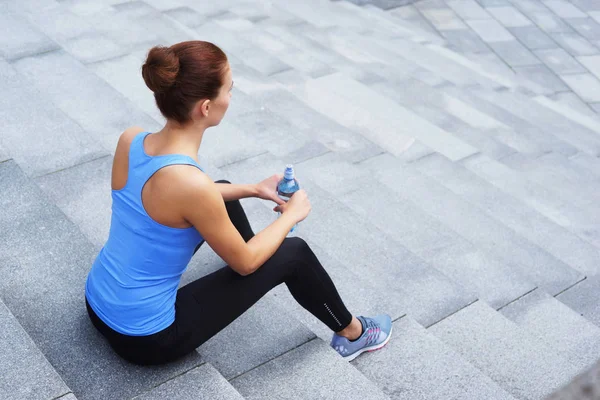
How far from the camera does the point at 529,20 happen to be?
1177 centimetres

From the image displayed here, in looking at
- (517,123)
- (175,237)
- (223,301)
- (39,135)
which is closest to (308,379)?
(223,301)

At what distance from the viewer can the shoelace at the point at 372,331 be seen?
3098 mm

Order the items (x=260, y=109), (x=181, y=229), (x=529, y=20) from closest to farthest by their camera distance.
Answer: (x=181, y=229), (x=260, y=109), (x=529, y=20)

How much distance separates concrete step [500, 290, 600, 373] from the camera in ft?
11.7

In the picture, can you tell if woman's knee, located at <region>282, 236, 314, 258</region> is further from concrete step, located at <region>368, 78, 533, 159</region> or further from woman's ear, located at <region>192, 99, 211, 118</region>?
concrete step, located at <region>368, 78, 533, 159</region>

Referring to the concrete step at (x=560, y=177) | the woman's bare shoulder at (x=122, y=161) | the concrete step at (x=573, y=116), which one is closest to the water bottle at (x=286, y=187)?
the woman's bare shoulder at (x=122, y=161)

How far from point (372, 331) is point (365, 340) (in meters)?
0.05

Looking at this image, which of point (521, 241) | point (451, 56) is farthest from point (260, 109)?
point (451, 56)

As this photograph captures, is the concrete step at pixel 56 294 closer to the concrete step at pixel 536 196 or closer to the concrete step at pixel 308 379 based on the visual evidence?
the concrete step at pixel 308 379

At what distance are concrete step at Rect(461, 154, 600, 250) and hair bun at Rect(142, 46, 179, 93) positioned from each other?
382 cm

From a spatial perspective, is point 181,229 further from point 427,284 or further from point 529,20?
point 529,20

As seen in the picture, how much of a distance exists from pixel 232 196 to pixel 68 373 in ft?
3.28

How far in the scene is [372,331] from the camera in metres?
3.11

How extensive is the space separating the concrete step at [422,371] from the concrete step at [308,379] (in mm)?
334
